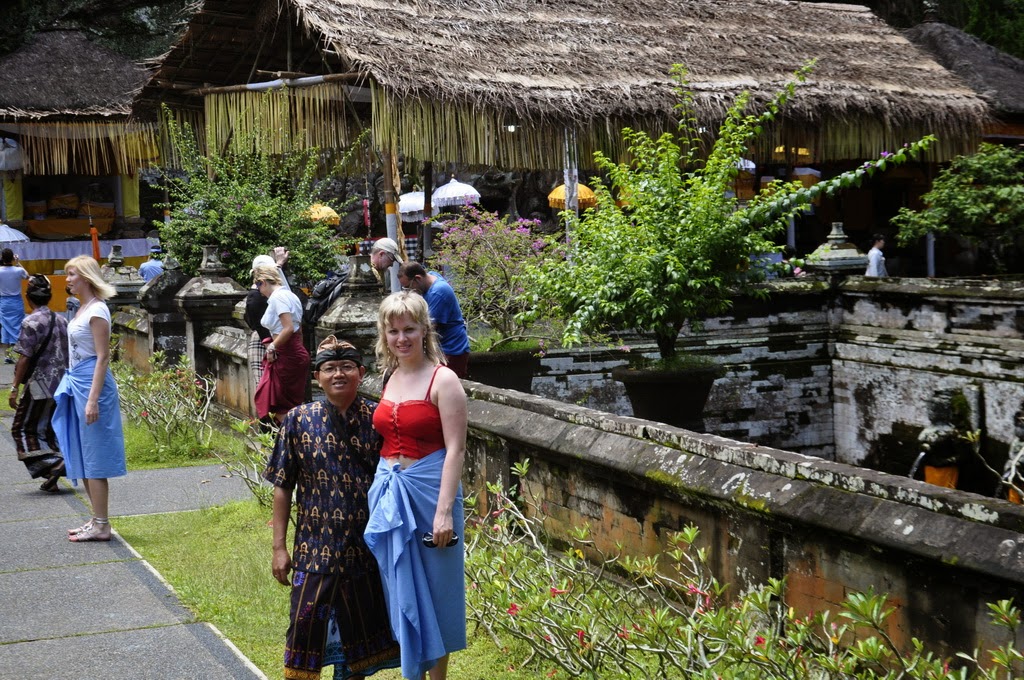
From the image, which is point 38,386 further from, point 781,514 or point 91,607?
point 781,514

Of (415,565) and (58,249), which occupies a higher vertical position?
(58,249)

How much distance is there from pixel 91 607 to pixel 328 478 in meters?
2.57

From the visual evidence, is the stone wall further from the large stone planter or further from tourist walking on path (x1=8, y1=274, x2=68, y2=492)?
tourist walking on path (x1=8, y1=274, x2=68, y2=492)

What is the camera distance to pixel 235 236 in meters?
14.6

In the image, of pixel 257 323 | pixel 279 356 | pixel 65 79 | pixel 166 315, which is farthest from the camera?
pixel 65 79

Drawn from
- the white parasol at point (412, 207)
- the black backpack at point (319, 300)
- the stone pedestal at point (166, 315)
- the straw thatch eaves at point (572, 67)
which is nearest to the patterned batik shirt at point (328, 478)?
the straw thatch eaves at point (572, 67)

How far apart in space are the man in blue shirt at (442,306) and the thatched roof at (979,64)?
17218 millimetres

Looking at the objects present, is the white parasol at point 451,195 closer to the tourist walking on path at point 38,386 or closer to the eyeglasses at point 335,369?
the tourist walking on path at point 38,386

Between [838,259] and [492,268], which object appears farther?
[838,259]

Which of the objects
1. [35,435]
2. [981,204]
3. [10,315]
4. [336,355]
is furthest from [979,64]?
[336,355]

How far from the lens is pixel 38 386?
961cm

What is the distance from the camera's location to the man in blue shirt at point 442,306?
885 centimetres

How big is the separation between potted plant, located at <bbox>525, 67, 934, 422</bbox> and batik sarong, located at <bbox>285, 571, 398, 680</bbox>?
15.0ft

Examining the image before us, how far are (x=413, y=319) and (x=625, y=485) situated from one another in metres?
1.84
